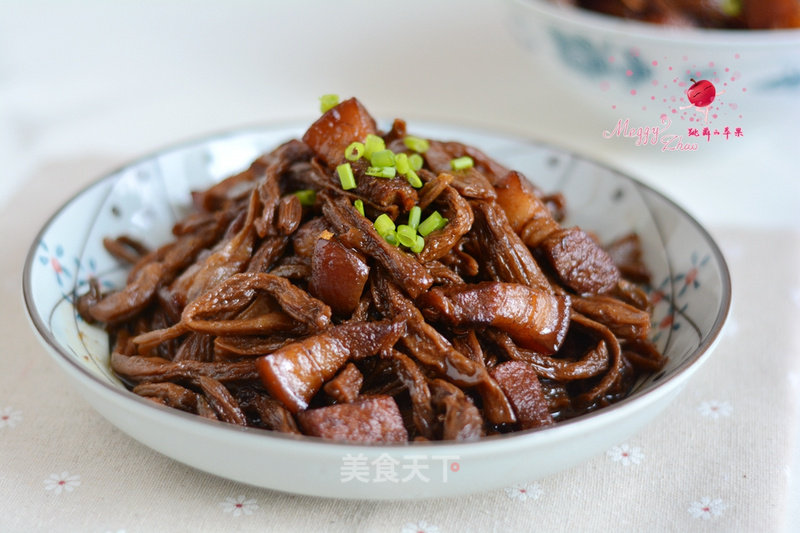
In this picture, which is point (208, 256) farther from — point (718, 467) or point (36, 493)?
point (718, 467)

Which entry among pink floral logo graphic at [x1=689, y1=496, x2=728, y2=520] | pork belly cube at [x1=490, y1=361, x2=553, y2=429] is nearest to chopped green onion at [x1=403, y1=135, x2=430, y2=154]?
pork belly cube at [x1=490, y1=361, x2=553, y2=429]

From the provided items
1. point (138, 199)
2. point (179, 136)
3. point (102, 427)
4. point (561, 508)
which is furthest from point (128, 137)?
point (561, 508)

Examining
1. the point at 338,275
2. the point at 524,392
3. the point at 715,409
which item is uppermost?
the point at 338,275

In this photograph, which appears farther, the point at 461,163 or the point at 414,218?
the point at 461,163

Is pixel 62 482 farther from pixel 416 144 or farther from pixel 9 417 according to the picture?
pixel 416 144

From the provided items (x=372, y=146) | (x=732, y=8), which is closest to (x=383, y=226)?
(x=372, y=146)

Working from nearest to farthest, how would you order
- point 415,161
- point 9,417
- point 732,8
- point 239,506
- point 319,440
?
point 319,440, point 239,506, point 9,417, point 415,161, point 732,8

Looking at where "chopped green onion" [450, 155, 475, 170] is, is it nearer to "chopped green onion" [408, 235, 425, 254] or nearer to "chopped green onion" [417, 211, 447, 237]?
"chopped green onion" [417, 211, 447, 237]
